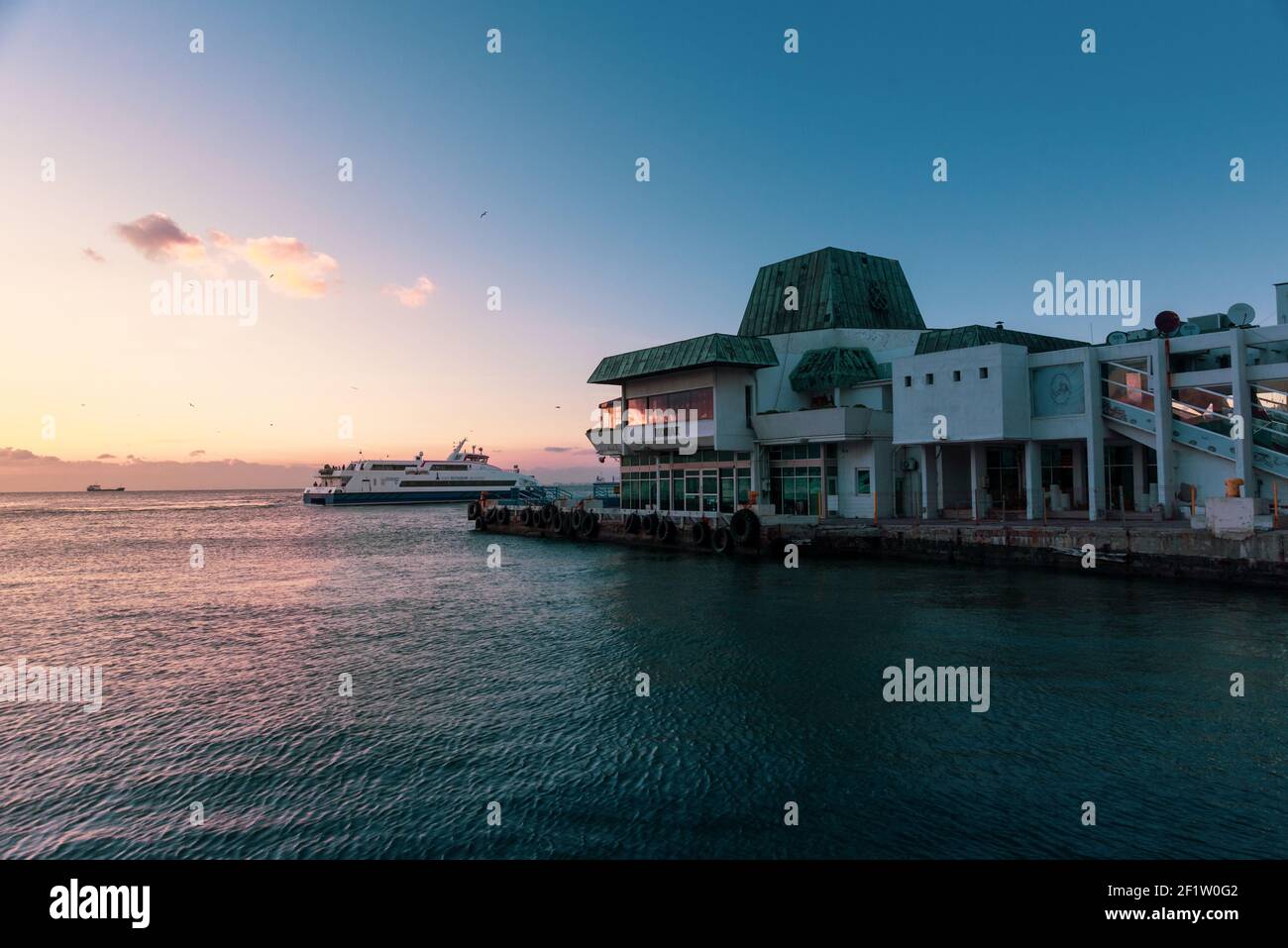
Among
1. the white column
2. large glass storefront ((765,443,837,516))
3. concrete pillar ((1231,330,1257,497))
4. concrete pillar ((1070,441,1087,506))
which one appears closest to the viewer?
concrete pillar ((1231,330,1257,497))

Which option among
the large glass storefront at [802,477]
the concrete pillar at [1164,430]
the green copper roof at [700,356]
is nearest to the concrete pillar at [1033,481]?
the concrete pillar at [1164,430]

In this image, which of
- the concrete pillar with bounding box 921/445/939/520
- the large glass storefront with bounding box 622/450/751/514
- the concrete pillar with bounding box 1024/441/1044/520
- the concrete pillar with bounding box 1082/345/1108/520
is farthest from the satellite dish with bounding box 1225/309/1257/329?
the large glass storefront with bounding box 622/450/751/514

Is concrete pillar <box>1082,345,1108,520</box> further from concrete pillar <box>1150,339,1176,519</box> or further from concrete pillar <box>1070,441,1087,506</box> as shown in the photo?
concrete pillar <box>1070,441,1087,506</box>

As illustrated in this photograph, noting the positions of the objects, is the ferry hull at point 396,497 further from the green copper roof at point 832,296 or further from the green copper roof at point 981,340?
the green copper roof at point 981,340

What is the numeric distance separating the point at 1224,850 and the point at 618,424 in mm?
45715

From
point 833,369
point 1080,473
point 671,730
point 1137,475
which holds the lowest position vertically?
point 671,730

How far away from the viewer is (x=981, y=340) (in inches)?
1607

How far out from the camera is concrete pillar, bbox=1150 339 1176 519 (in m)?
31.2

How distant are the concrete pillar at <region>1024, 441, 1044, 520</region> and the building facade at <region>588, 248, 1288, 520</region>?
0.07 metres

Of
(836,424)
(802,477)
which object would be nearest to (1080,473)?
(836,424)

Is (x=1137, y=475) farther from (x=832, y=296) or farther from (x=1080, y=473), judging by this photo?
(x=832, y=296)

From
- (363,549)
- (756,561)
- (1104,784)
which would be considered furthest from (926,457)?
(363,549)

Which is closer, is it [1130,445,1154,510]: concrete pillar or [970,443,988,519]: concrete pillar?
[1130,445,1154,510]: concrete pillar

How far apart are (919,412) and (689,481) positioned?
16.1 meters
